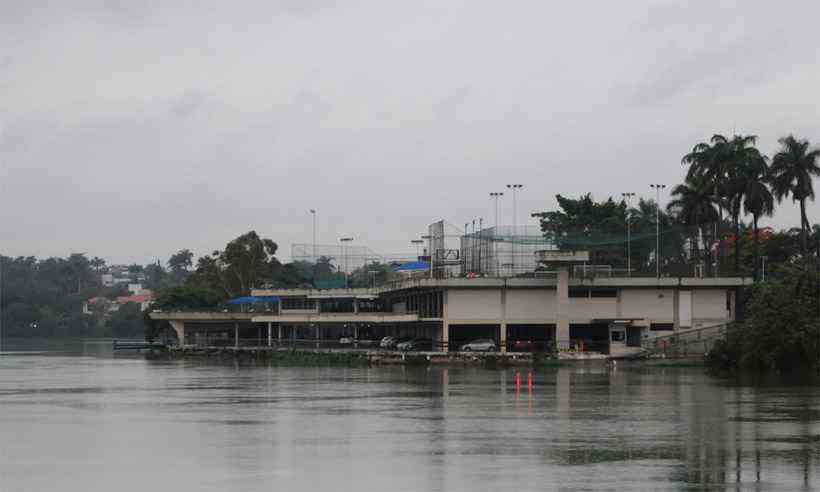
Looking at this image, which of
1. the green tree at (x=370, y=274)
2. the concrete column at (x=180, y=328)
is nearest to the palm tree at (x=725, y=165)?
the green tree at (x=370, y=274)

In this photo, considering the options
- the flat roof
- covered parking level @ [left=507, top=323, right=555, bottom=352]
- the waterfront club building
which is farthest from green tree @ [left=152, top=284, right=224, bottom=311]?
covered parking level @ [left=507, top=323, right=555, bottom=352]

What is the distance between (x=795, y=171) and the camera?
113 m

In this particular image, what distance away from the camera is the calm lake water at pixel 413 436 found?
32656 mm

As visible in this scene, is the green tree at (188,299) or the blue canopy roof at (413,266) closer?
the blue canopy roof at (413,266)

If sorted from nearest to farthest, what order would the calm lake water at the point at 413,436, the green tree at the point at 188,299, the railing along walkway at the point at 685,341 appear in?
the calm lake water at the point at 413,436 < the railing along walkway at the point at 685,341 < the green tree at the point at 188,299

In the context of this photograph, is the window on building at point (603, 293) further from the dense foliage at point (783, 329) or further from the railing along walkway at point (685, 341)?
the dense foliage at point (783, 329)

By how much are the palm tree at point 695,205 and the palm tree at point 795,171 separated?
785 centimetres

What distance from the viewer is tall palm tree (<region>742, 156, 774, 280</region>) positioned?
11250 cm

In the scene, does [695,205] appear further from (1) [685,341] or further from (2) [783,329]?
(2) [783,329]

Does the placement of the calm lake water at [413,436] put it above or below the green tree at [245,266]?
below

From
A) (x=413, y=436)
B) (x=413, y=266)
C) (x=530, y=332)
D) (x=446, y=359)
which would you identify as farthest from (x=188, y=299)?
(x=413, y=436)

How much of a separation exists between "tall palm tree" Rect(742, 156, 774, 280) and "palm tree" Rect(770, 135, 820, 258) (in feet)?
3.29

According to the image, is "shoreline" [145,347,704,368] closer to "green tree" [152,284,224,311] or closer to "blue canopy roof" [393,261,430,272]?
"blue canopy roof" [393,261,430,272]

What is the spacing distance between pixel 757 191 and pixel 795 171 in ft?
12.9
